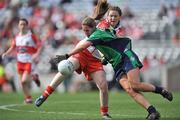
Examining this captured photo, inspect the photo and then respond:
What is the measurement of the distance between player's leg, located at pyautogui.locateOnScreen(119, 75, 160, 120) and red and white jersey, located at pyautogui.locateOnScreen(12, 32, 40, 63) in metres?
7.58

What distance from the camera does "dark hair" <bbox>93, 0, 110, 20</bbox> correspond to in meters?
12.8

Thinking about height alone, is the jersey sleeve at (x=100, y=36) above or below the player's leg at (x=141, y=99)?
above

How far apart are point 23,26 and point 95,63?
19.8ft

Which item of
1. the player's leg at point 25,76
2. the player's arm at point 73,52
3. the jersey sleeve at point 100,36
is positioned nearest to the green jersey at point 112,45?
the jersey sleeve at point 100,36

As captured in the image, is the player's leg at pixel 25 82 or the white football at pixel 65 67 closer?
the white football at pixel 65 67

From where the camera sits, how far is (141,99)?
11805 mm

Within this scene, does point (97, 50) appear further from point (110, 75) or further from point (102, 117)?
point (110, 75)

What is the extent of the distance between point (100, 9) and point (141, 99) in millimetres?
2110

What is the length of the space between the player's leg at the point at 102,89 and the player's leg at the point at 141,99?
2.73 feet

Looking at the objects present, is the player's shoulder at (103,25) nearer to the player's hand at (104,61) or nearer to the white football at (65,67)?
the player's hand at (104,61)

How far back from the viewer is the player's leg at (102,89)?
12.8 meters

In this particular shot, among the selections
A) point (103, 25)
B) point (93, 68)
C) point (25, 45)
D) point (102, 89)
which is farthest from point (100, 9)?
point (25, 45)

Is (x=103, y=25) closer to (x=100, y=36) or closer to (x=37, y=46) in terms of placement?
(x=100, y=36)

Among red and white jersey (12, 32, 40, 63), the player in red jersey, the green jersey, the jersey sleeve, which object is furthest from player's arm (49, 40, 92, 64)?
red and white jersey (12, 32, 40, 63)
